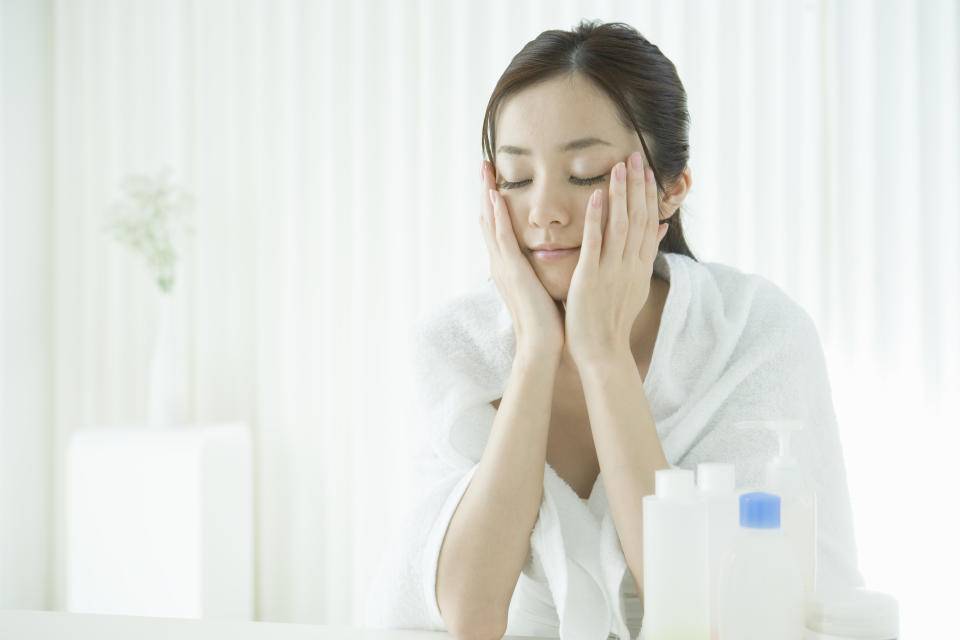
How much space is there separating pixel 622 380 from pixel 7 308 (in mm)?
2157

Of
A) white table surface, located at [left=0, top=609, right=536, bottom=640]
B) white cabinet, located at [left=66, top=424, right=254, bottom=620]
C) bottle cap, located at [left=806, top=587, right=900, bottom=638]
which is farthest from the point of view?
white cabinet, located at [left=66, top=424, right=254, bottom=620]

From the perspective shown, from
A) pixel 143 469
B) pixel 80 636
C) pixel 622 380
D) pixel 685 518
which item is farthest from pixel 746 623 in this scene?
pixel 143 469

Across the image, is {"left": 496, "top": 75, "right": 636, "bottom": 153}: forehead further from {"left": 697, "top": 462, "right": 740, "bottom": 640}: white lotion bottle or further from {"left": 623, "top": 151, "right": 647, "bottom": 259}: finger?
{"left": 697, "top": 462, "right": 740, "bottom": 640}: white lotion bottle

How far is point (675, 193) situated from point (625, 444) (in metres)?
0.42

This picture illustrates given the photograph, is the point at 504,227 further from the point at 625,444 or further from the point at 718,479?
the point at 718,479

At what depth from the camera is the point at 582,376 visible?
3.22 feet

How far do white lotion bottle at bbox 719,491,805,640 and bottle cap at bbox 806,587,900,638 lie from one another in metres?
0.02

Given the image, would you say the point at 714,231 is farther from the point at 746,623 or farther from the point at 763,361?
the point at 746,623

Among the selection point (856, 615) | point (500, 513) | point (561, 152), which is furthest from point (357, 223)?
point (856, 615)

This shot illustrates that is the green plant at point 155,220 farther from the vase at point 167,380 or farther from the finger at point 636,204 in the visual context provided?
the finger at point 636,204

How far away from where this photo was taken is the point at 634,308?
1021 mm

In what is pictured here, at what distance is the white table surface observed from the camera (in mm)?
838

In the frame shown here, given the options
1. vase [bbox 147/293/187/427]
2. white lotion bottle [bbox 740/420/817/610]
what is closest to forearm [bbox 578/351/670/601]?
white lotion bottle [bbox 740/420/817/610]

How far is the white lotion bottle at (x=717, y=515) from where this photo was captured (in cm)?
67
